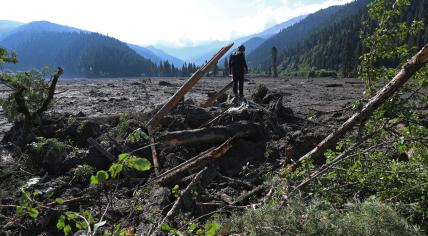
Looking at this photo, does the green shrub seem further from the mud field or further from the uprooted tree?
the uprooted tree

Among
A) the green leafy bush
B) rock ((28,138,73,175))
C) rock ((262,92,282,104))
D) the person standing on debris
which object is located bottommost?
rock ((28,138,73,175))

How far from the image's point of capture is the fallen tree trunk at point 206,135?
8227 mm

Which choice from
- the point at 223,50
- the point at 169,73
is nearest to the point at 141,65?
the point at 169,73

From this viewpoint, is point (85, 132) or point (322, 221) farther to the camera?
point (85, 132)

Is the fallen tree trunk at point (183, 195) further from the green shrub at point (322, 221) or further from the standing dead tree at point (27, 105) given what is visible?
the standing dead tree at point (27, 105)

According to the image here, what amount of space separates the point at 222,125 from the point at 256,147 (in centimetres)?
97

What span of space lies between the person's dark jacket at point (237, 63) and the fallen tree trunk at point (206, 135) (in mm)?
4533

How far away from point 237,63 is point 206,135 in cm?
503

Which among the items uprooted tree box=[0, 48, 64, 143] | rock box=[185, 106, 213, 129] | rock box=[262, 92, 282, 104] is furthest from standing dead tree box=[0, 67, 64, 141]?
rock box=[262, 92, 282, 104]

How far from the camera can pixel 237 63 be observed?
12734mm

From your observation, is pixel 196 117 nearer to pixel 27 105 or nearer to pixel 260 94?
pixel 260 94

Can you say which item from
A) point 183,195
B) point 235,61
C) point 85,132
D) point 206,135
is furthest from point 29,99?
point 235,61

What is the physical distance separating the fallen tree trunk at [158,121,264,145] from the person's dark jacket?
4533 millimetres

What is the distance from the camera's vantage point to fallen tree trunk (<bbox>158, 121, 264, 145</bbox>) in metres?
8.23
